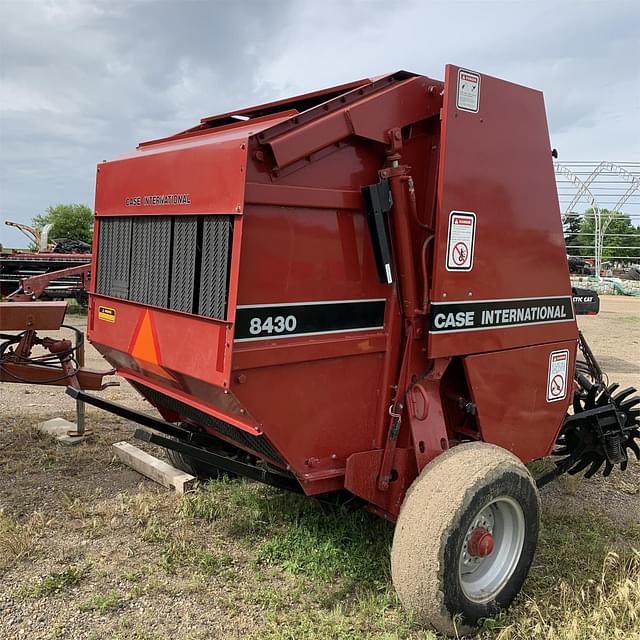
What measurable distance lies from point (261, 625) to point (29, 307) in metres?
2.92

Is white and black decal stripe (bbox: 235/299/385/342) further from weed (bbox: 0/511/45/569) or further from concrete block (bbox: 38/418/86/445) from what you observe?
concrete block (bbox: 38/418/86/445)

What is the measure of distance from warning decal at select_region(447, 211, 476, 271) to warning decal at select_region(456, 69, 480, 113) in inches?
20.1

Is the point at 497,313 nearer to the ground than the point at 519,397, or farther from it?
farther from it

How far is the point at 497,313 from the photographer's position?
11.1 feet

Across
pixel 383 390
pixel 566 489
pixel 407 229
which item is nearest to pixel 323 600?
pixel 383 390

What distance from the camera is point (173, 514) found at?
3.98 m

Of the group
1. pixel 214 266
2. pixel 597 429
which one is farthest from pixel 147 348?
pixel 597 429

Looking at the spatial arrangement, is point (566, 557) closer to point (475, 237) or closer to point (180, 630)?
point (475, 237)

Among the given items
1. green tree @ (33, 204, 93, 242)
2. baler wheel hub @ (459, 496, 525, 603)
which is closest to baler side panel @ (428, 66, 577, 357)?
baler wheel hub @ (459, 496, 525, 603)

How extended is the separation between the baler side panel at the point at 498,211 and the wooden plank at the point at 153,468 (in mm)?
2090

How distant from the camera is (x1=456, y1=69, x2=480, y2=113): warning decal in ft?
10.0

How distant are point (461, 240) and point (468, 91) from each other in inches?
28.2

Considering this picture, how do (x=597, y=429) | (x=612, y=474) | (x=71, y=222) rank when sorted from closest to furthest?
1. (x=597, y=429)
2. (x=612, y=474)
3. (x=71, y=222)

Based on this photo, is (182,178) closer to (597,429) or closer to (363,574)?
(363,574)
